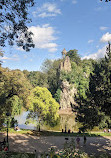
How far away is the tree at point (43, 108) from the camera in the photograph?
24266mm

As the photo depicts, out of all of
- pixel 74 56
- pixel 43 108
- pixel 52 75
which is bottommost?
pixel 43 108

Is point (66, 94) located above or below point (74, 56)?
below

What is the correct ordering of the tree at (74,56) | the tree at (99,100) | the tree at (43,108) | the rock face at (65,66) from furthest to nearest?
the tree at (74,56) → the rock face at (65,66) → the tree at (43,108) → the tree at (99,100)

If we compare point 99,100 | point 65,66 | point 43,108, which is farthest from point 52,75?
point 99,100

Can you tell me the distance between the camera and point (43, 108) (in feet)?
79.4

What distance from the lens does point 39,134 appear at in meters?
22.3

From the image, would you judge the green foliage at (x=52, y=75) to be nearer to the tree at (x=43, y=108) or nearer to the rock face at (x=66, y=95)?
the rock face at (x=66, y=95)

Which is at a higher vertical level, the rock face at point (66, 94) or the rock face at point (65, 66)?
the rock face at point (65, 66)

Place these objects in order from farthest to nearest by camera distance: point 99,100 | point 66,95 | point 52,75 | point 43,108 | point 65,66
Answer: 1. point 52,75
2. point 65,66
3. point 66,95
4. point 43,108
5. point 99,100

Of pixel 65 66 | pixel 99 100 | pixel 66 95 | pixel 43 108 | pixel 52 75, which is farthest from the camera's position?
pixel 52 75

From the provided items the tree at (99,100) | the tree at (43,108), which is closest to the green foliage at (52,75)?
the tree at (43,108)

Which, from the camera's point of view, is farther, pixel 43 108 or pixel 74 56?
pixel 74 56

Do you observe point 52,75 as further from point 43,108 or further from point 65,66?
point 43,108

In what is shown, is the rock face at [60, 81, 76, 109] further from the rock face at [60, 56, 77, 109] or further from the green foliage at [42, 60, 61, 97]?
the green foliage at [42, 60, 61, 97]
